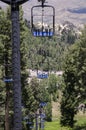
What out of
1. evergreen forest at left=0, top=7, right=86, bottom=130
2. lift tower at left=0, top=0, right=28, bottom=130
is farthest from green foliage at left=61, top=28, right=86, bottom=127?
lift tower at left=0, top=0, right=28, bottom=130

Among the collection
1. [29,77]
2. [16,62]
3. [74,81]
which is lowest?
[74,81]

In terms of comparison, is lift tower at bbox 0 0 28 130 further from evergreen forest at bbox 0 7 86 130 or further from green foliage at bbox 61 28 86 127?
green foliage at bbox 61 28 86 127

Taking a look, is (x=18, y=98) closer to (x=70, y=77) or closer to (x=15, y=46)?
(x=15, y=46)

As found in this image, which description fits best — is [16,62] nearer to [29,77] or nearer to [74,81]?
[29,77]

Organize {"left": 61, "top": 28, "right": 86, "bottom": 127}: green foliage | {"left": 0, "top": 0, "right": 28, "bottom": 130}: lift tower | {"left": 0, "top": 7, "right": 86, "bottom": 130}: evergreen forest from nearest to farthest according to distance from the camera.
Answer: {"left": 0, "top": 0, "right": 28, "bottom": 130}: lift tower → {"left": 0, "top": 7, "right": 86, "bottom": 130}: evergreen forest → {"left": 61, "top": 28, "right": 86, "bottom": 127}: green foliage

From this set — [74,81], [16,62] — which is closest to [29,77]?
[74,81]

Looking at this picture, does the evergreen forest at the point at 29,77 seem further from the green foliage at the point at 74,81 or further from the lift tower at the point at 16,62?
the lift tower at the point at 16,62

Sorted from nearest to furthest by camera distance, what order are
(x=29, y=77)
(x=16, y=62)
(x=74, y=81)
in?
(x=16, y=62), (x=29, y=77), (x=74, y=81)

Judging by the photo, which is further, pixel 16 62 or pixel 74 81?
pixel 74 81

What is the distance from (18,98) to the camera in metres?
7.31

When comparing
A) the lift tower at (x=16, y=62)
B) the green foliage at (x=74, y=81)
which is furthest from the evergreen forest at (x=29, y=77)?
the lift tower at (x=16, y=62)

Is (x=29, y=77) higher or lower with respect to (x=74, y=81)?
higher

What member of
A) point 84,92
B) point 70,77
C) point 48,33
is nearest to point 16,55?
point 48,33

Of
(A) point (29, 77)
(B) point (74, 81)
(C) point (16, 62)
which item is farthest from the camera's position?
(B) point (74, 81)
